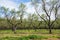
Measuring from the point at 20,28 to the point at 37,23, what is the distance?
10996mm

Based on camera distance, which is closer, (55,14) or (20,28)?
(55,14)

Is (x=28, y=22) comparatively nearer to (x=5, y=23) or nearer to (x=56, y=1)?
(x=5, y=23)

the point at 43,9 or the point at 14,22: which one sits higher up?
the point at 43,9

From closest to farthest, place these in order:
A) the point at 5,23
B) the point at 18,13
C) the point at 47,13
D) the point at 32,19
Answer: the point at 47,13
the point at 18,13
the point at 5,23
the point at 32,19

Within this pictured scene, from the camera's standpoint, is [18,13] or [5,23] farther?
[5,23]

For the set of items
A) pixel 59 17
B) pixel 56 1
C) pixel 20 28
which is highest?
pixel 56 1

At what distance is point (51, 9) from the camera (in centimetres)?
6481

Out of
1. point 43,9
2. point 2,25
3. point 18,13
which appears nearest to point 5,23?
point 2,25

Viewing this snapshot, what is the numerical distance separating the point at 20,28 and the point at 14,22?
17232 mm

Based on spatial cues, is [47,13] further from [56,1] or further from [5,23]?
[5,23]

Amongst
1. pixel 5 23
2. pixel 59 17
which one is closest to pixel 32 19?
pixel 5 23

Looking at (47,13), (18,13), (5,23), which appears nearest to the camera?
(47,13)

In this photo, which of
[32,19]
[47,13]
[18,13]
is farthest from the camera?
[32,19]

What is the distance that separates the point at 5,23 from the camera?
3398 inches
